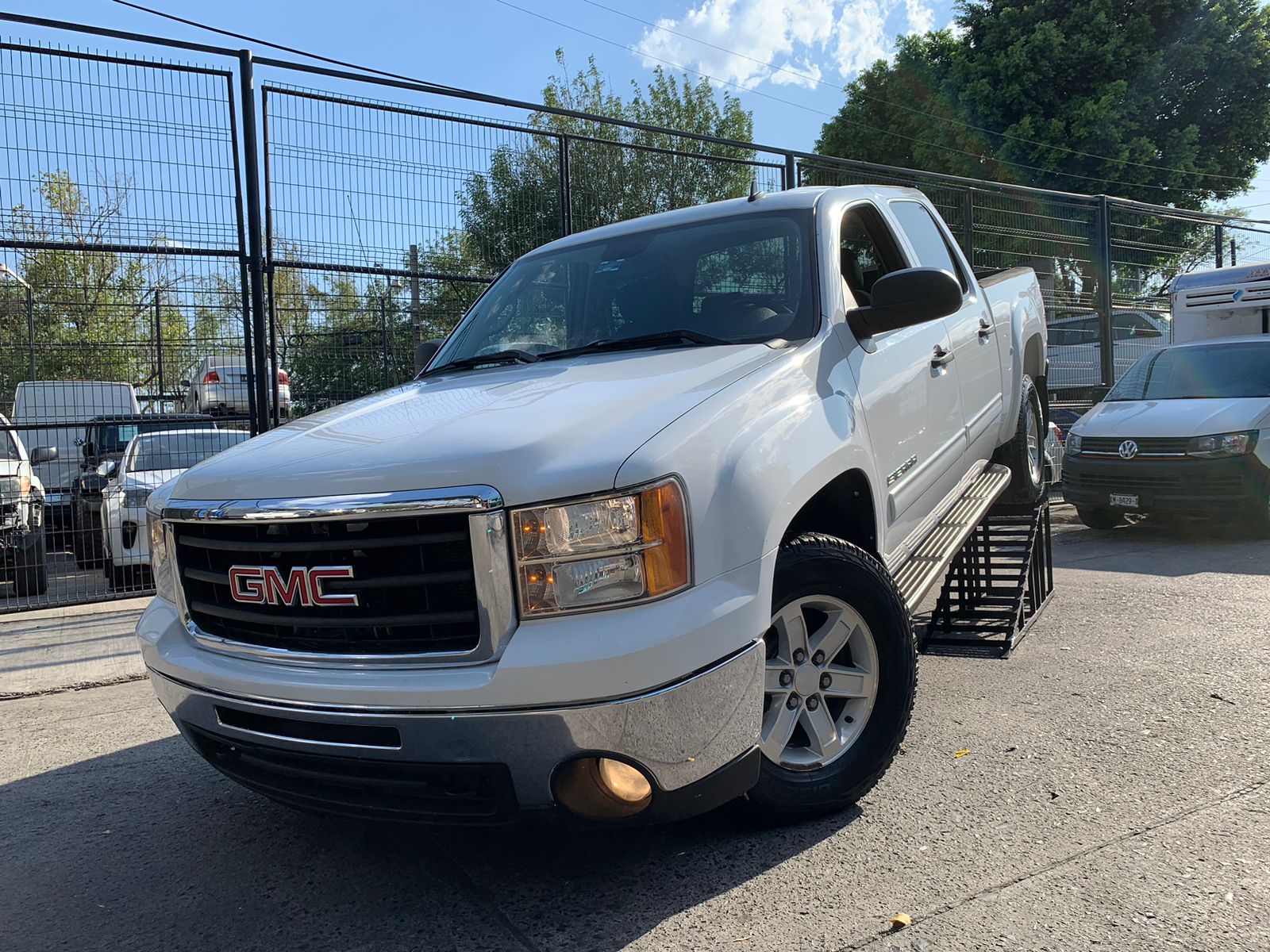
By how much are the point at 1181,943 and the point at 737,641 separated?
125 cm

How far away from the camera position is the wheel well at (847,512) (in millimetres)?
3250

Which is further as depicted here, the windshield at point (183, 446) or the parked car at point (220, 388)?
the windshield at point (183, 446)

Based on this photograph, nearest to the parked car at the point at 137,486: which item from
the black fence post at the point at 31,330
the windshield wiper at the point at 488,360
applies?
the black fence post at the point at 31,330

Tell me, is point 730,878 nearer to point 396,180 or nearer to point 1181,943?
point 1181,943

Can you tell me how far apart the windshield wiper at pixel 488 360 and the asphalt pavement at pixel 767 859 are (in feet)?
5.47

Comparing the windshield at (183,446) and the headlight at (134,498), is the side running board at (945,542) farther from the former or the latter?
the headlight at (134,498)

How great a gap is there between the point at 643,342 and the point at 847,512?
92 cm

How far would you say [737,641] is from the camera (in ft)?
8.09

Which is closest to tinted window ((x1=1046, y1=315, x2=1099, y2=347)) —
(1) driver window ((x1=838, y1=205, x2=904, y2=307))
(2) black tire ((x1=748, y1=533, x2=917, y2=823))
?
(1) driver window ((x1=838, y1=205, x2=904, y2=307))

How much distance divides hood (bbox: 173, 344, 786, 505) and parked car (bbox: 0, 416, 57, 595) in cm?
499

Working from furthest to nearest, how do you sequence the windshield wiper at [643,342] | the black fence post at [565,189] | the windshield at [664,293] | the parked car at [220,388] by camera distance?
1. the black fence post at [565,189]
2. the parked car at [220,388]
3. the windshield at [664,293]
4. the windshield wiper at [643,342]

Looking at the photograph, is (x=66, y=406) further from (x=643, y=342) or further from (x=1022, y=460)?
(x=1022, y=460)

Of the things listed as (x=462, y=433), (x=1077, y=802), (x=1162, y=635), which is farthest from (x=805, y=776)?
(x=1162, y=635)

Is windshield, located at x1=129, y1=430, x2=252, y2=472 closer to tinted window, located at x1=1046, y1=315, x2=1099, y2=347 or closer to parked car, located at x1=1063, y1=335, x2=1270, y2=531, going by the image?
parked car, located at x1=1063, y1=335, x2=1270, y2=531
